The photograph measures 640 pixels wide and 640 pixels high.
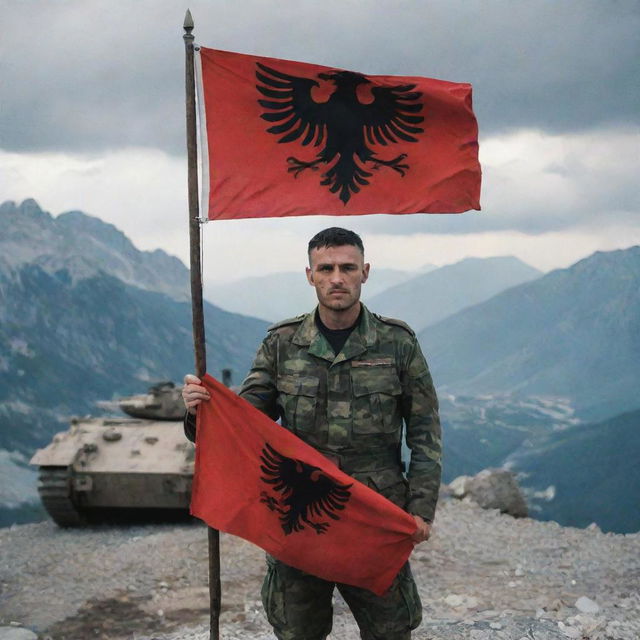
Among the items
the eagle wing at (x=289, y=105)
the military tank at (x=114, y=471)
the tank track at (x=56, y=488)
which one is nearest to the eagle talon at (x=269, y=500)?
the eagle wing at (x=289, y=105)

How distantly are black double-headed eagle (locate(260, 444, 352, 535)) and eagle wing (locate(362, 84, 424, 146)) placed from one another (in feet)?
5.89

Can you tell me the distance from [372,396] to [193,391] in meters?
0.88

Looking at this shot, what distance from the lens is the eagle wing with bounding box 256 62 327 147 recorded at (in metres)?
4.59

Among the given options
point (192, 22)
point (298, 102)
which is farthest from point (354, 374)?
point (192, 22)

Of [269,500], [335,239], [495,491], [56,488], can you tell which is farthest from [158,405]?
[335,239]

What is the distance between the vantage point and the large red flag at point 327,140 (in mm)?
4566

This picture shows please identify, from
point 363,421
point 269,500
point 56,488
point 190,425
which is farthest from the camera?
point 56,488

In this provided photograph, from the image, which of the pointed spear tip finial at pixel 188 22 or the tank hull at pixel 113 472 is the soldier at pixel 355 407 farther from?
the tank hull at pixel 113 472

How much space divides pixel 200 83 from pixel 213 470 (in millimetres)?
2013

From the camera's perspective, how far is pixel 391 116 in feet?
15.6

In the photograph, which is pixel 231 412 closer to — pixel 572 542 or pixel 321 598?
pixel 321 598

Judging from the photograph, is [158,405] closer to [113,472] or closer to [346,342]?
[113,472]

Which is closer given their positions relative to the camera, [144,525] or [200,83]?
[200,83]

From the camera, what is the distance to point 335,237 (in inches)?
159
